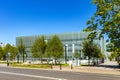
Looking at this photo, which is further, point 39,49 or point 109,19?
point 39,49

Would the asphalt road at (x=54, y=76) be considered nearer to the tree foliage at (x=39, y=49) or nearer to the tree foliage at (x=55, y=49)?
the tree foliage at (x=55, y=49)

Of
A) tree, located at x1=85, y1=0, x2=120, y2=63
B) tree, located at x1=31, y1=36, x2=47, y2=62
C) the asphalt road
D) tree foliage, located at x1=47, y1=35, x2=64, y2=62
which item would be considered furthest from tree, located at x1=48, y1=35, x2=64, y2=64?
the asphalt road

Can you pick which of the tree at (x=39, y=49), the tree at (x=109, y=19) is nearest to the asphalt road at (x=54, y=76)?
the tree at (x=109, y=19)

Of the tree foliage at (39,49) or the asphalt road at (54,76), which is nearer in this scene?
the asphalt road at (54,76)

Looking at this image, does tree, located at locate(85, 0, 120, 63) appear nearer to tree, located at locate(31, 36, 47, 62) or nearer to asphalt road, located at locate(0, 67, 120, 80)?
asphalt road, located at locate(0, 67, 120, 80)

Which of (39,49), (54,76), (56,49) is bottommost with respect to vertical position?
(54,76)

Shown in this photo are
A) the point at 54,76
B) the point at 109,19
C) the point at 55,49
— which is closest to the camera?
the point at 54,76

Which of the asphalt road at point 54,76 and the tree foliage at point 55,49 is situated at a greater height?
the tree foliage at point 55,49

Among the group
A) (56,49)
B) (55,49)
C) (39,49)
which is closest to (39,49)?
(39,49)

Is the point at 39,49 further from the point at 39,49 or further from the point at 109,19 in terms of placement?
the point at 109,19

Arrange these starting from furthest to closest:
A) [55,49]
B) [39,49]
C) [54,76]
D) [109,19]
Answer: [39,49], [55,49], [109,19], [54,76]

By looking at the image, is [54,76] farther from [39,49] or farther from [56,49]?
[39,49]

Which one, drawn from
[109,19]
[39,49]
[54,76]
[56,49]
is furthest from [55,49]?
[54,76]

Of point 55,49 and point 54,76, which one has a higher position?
point 55,49
